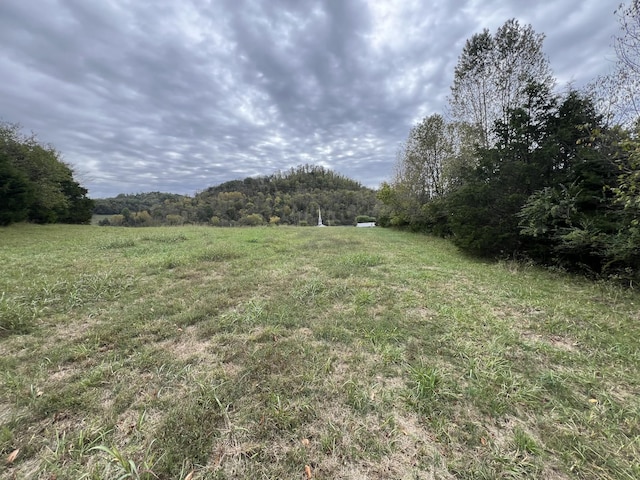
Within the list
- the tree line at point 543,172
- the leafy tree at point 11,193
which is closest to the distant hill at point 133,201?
the leafy tree at point 11,193

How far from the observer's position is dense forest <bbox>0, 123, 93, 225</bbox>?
12638mm

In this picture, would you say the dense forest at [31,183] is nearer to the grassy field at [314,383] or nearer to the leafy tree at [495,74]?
the grassy field at [314,383]

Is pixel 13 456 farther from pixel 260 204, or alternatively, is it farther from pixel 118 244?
pixel 260 204

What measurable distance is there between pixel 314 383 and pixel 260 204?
48.7 m

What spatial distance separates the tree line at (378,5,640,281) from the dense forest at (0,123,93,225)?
20.3 m

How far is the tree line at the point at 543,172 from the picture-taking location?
471 cm

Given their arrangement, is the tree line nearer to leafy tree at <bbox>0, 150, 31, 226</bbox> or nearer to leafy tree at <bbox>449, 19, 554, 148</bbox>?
leafy tree at <bbox>449, 19, 554, 148</bbox>

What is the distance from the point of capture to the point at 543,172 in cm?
665

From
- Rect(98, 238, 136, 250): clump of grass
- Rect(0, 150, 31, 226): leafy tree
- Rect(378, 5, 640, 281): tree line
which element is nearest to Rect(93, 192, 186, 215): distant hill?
Rect(0, 150, 31, 226): leafy tree

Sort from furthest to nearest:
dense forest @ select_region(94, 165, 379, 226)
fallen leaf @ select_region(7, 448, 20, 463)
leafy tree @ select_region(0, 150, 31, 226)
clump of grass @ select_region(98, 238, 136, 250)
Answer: dense forest @ select_region(94, 165, 379, 226), leafy tree @ select_region(0, 150, 31, 226), clump of grass @ select_region(98, 238, 136, 250), fallen leaf @ select_region(7, 448, 20, 463)

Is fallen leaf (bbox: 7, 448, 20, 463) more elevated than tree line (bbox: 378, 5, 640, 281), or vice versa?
tree line (bbox: 378, 5, 640, 281)

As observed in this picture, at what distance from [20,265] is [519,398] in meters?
8.66

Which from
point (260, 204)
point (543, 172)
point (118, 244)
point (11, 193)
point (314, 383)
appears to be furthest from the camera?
point (260, 204)

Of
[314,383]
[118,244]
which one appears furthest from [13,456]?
[118,244]
